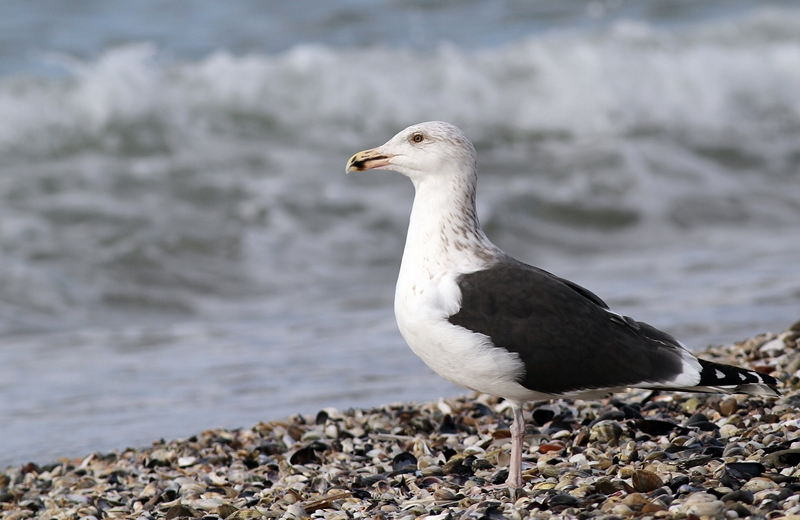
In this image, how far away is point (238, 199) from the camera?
11.3 meters

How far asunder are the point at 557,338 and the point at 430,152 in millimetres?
1083

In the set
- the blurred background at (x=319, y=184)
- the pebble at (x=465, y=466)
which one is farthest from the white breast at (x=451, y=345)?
the blurred background at (x=319, y=184)

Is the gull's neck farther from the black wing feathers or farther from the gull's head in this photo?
the black wing feathers

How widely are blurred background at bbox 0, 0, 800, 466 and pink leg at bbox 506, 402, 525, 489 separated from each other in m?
2.03

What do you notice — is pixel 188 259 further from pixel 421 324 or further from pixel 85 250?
pixel 421 324

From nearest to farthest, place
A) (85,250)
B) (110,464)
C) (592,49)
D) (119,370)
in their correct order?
1. (110,464)
2. (119,370)
3. (85,250)
4. (592,49)

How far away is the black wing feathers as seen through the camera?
416 centimetres

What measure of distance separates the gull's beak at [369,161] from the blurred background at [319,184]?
6.24 ft

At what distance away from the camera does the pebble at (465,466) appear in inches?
148

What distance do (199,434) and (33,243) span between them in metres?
5.15

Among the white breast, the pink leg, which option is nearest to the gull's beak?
the white breast

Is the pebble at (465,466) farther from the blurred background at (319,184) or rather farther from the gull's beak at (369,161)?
the gull's beak at (369,161)

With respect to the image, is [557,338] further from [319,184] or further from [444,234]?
[319,184]

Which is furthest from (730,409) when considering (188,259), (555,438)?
(188,259)
